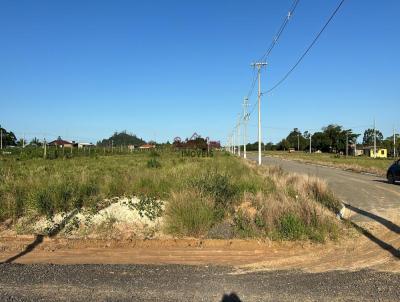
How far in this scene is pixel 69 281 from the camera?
676 centimetres

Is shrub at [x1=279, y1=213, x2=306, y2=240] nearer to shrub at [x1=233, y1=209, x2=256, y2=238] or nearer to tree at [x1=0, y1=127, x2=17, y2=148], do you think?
shrub at [x1=233, y1=209, x2=256, y2=238]

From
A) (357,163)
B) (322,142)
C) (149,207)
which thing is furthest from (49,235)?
(322,142)

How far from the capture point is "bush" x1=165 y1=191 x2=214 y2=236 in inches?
403

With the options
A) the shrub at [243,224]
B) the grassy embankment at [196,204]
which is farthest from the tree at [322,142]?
the shrub at [243,224]

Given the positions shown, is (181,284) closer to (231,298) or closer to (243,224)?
(231,298)

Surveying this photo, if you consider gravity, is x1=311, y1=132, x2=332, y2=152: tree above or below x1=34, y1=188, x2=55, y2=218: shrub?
above

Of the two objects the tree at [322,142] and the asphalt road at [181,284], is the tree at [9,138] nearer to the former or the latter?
the tree at [322,142]

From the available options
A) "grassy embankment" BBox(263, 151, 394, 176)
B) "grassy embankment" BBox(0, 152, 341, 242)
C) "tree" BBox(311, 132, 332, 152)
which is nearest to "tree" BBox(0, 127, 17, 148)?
"grassy embankment" BBox(263, 151, 394, 176)

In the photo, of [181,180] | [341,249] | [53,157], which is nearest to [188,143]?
[53,157]

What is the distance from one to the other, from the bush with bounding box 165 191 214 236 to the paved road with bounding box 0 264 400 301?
2461mm

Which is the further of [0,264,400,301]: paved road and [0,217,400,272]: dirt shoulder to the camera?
[0,217,400,272]: dirt shoulder

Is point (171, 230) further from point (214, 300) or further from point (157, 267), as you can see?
point (214, 300)

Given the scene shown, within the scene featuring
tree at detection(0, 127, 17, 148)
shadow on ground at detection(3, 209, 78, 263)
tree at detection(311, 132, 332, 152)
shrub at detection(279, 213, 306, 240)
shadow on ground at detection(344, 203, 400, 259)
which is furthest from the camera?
tree at detection(311, 132, 332, 152)

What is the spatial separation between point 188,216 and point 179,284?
3.77 metres
